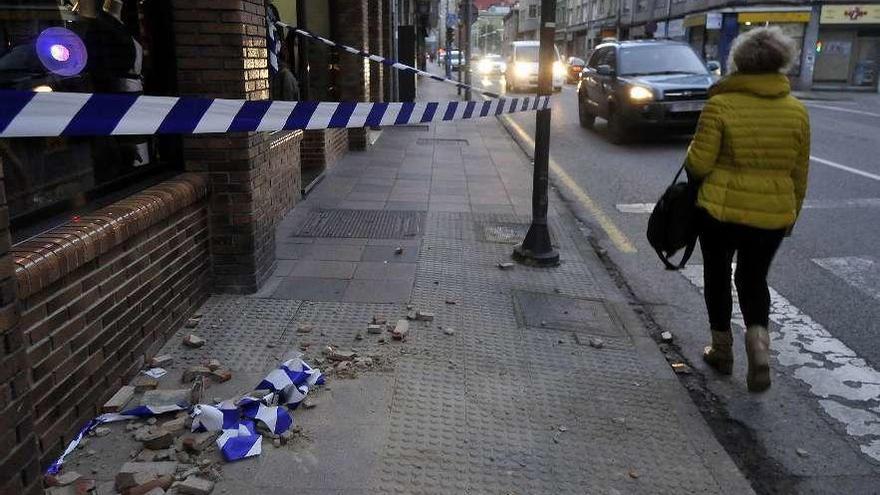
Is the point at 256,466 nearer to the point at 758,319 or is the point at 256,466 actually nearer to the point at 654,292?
the point at 758,319

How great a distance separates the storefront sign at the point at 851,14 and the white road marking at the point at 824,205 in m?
31.6

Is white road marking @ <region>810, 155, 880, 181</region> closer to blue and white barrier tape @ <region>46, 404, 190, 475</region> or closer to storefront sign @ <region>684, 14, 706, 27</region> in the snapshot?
blue and white barrier tape @ <region>46, 404, 190, 475</region>

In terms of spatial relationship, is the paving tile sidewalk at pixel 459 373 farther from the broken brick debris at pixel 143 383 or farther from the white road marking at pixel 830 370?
the white road marking at pixel 830 370

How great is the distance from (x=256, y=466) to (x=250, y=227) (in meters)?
2.26

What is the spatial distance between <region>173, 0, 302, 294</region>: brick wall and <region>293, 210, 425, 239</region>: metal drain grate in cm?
153

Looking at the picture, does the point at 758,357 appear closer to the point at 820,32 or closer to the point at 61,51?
the point at 61,51

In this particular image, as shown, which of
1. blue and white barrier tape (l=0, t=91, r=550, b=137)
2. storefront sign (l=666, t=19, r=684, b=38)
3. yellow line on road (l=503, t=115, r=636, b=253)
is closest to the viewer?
blue and white barrier tape (l=0, t=91, r=550, b=137)

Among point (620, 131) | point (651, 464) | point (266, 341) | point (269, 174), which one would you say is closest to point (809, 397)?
point (651, 464)

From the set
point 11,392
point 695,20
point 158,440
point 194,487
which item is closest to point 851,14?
point 695,20

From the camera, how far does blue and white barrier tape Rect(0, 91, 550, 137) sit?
2223 mm

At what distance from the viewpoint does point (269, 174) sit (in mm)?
5566

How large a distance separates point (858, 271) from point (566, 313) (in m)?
2.77

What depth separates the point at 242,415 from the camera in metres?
3.40

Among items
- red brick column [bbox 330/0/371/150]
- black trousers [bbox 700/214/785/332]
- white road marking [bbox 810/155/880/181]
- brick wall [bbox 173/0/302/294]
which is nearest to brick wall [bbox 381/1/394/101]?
red brick column [bbox 330/0/371/150]
